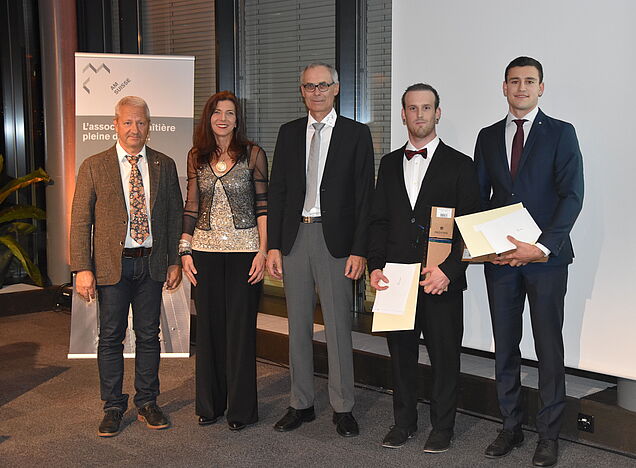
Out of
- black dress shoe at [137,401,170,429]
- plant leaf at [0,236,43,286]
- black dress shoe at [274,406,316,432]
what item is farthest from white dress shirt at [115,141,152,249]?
plant leaf at [0,236,43,286]

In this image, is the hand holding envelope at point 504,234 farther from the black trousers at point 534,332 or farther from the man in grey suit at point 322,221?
the man in grey suit at point 322,221

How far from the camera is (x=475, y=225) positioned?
10.4 ft

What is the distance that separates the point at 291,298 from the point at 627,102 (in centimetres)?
178

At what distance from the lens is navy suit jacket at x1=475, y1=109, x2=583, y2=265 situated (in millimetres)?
3107

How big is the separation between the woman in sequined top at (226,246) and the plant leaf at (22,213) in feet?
11.8

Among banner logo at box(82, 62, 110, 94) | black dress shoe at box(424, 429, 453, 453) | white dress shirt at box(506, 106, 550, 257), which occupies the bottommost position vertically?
black dress shoe at box(424, 429, 453, 453)

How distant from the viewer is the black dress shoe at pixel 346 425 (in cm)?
363

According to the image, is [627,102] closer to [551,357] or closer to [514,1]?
[514,1]

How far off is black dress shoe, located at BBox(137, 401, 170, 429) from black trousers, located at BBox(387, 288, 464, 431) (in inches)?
46.4

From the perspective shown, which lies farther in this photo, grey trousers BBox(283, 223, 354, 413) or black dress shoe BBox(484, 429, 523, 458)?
grey trousers BBox(283, 223, 354, 413)

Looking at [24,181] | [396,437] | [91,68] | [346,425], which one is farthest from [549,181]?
[24,181]

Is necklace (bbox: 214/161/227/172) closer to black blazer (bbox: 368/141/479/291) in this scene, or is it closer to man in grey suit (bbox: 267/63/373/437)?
man in grey suit (bbox: 267/63/373/437)

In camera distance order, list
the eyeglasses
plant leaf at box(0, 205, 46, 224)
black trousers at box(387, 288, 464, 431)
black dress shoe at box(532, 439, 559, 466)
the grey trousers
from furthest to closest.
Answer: plant leaf at box(0, 205, 46, 224)
the grey trousers
the eyeglasses
black trousers at box(387, 288, 464, 431)
black dress shoe at box(532, 439, 559, 466)

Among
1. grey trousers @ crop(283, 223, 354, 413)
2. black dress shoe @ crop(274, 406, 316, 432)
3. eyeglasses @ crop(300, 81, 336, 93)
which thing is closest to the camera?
eyeglasses @ crop(300, 81, 336, 93)
